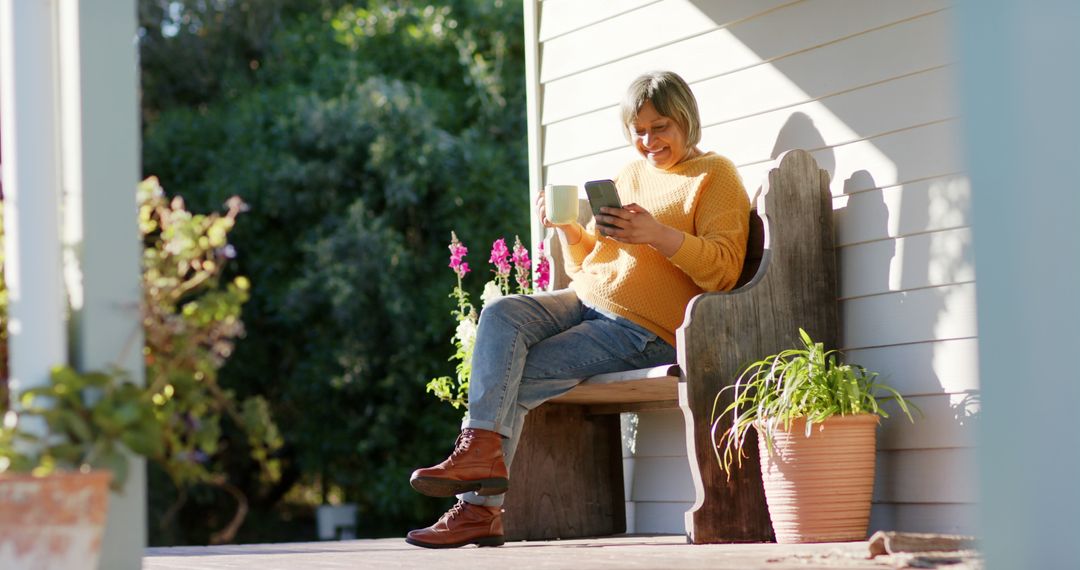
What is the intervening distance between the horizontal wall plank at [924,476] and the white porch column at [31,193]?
205 cm

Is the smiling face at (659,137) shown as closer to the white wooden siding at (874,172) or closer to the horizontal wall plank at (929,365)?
the white wooden siding at (874,172)

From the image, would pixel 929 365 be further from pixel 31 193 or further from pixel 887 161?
pixel 31 193

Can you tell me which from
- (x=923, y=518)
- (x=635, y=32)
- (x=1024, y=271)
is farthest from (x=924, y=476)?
(x=635, y=32)

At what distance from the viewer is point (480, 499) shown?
129 inches

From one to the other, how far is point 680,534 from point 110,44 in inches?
96.3

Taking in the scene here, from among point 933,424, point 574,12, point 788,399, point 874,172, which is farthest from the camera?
point 574,12

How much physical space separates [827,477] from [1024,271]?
1.19 meters

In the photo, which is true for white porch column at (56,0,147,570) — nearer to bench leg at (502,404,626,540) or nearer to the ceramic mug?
the ceramic mug

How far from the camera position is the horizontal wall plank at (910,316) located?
312 cm

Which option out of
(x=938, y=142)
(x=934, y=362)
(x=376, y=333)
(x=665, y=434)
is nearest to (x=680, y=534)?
(x=665, y=434)

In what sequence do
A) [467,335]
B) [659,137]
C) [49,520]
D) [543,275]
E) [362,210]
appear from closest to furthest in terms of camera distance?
[49,520] < [659,137] < [467,335] < [543,275] < [362,210]

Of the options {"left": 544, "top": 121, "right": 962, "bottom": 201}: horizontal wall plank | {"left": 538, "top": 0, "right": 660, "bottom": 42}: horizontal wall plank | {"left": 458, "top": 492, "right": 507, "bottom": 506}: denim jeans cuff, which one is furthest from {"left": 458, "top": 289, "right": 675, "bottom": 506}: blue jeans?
{"left": 538, "top": 0, "right": 660, "bottom": 42}: horizontal wall plank

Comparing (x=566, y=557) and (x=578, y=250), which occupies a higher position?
(x=578, y=250)

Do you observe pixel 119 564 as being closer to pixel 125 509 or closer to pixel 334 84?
pixel 125 509
